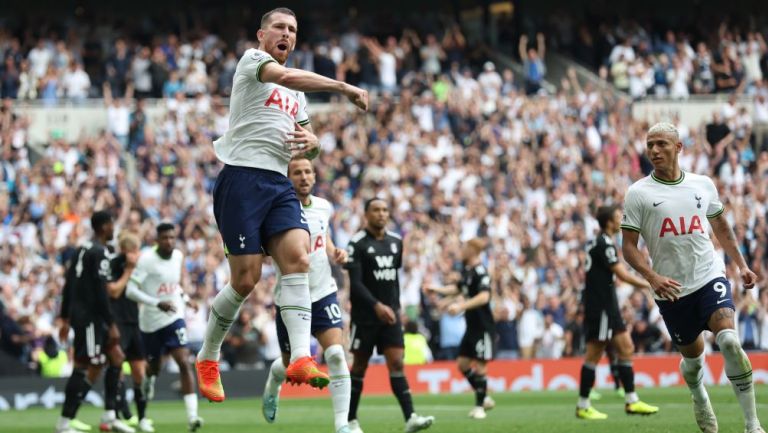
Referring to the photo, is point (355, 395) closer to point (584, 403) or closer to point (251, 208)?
point (584, 403)

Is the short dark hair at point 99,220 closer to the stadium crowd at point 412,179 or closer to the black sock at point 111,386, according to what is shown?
the black sock at point 111,386

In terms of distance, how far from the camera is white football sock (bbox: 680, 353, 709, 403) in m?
11.7

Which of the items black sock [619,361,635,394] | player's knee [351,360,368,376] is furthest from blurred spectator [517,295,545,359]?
player's knee [351,360,368,376]

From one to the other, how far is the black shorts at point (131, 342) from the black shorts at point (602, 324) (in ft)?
18.8

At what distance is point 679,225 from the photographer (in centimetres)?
1158

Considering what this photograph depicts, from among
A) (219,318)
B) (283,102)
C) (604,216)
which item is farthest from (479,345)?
(283,102)

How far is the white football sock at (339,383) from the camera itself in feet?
39.0

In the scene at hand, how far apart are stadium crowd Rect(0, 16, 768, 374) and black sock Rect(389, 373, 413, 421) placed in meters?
10.5

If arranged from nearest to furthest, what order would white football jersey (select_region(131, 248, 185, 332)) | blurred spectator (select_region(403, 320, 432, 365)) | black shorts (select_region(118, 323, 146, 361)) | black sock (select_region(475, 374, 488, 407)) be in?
white football jersey (select_region(131, 248, 185, 332)), black shorts (select_region(118, 323, 146, 361)), black sock (select_region(475, 374, 488, 407)), blurred spectator (select_region(403, 320, 432, 365))

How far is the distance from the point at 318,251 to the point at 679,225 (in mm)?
4056

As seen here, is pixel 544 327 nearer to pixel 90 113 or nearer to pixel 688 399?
pixel 688 399

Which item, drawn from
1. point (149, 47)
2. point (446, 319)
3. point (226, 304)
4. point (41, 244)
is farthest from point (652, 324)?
point (226, 304)

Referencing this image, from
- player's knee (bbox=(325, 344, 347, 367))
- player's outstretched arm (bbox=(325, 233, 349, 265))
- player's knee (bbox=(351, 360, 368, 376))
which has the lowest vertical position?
player's knee (bbox=(351, 360, 368, 376))

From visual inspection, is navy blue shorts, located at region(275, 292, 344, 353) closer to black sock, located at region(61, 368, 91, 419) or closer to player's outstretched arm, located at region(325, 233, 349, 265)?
player's outstretched arm, located at region(325, 233, 349, 265)
